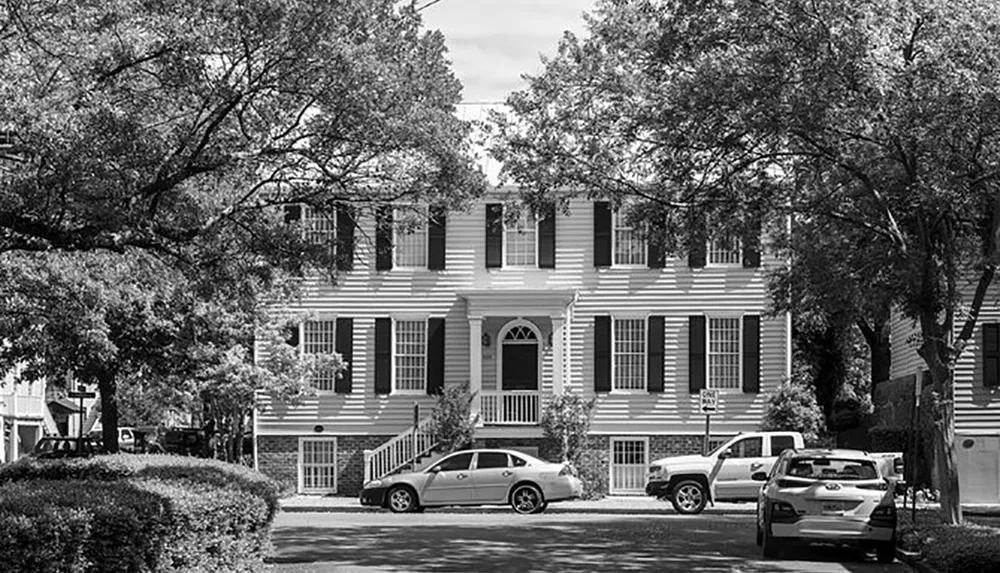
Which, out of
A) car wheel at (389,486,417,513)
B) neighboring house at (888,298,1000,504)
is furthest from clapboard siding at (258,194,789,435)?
car wheel at (389,486,417,513)

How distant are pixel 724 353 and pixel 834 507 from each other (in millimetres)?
21888

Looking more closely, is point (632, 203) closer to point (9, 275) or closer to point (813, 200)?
point (813, 200)

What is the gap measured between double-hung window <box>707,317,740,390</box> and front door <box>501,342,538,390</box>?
500 cm

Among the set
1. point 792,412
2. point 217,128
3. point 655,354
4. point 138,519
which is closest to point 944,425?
point 217,128

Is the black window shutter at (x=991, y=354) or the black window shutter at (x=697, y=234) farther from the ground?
the black window shutter at (x=697, y=234)

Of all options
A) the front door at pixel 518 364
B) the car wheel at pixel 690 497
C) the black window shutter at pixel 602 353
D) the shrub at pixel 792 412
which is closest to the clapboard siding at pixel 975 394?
the shrub at pixel 792 412

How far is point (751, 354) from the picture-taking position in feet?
145

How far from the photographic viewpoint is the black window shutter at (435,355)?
44750mm

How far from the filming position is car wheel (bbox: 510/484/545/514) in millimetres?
35125

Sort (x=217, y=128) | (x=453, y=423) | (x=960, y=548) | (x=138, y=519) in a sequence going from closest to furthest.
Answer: (x=138, y=519) → (x=217, y=128) → (x=960, y=548) → (x=453, y=423)

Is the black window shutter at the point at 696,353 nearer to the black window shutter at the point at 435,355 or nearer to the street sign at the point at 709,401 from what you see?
the street sign at the point at 709,401

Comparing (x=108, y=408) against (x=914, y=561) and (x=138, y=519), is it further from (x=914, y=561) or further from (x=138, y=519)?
(x=138, y=519)

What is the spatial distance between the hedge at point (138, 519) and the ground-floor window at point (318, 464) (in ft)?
75.5

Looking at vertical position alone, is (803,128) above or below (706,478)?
above
